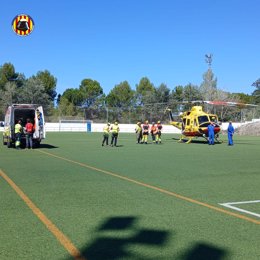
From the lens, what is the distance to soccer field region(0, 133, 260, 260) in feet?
16.3

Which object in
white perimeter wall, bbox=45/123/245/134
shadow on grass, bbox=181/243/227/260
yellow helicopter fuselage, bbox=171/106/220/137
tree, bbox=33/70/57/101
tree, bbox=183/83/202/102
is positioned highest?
tree, bbox=33/70/57/101

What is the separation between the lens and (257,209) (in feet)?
23.5

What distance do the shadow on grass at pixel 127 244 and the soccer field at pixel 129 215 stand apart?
0.01 meters

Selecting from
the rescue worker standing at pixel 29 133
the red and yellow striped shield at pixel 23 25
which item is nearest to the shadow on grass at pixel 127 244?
the red and yellow striped shield at pixel 23 25

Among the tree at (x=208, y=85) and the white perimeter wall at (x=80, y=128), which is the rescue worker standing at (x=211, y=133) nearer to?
the white perimeter wall at (x=80, y=128)

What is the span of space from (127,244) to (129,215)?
4.98 ft

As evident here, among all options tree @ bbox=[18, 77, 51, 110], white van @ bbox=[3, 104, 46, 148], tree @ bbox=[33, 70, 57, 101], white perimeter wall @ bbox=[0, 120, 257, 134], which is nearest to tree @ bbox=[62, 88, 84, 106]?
tree @ bbox=[33, 70, 57, 101]

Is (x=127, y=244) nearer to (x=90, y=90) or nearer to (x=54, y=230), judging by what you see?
(x=54, y=230)

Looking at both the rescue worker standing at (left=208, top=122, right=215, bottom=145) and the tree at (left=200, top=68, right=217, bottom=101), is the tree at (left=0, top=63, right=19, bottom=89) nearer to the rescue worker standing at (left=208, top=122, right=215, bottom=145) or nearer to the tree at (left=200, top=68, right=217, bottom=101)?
the tree at (left=200, top=68, right=217, bottom=101)

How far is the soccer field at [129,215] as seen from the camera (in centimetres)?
496

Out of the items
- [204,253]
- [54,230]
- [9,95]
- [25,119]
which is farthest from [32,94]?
[204,253]

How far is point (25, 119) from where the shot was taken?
24297 millimetres

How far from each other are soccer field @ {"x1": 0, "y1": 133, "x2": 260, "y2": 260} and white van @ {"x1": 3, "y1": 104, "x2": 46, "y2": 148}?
10.7 meters

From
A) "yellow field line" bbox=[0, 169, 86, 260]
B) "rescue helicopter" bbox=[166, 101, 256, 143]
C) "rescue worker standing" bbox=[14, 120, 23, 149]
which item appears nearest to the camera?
"yellow field line" bbox=[0, 169, 86, 260]
